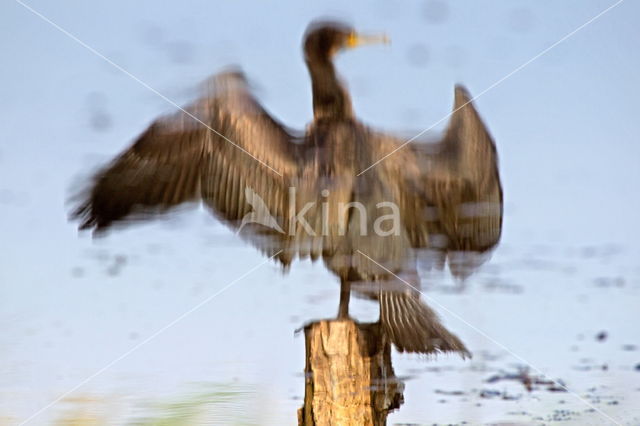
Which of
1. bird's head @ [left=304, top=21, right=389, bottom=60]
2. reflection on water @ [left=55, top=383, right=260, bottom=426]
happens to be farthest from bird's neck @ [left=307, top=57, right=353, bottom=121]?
reflection on water @ [left=55, top=383, right=260, bottom=426]

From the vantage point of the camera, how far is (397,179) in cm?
407

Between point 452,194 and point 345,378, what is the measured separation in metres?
1.15

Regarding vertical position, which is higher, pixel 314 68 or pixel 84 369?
pixel 314 68

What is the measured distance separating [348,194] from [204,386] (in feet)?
2.84

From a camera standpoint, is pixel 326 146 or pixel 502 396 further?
pixel 326 146

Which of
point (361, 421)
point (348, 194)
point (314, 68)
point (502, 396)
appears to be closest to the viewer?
point (361, 421)

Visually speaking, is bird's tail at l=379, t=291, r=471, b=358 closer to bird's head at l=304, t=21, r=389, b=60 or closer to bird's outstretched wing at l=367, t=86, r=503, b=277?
bird's outstretched wing at l=367, t=86, r=503, b=277

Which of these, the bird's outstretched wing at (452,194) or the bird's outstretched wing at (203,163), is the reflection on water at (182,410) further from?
the bird's outstretched wing at (452,194)

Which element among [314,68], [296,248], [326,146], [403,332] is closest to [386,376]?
[403,332]

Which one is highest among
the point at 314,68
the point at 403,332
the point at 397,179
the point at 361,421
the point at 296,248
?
the point at 314,68

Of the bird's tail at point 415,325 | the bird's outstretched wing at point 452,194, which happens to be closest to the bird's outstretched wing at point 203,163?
the bird's outstretched wing at point 452,194

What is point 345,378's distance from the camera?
3158mm

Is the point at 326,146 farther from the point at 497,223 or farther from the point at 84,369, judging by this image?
the point at 84,369

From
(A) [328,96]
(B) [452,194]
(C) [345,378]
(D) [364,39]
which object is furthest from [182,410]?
(D) [364,39]
